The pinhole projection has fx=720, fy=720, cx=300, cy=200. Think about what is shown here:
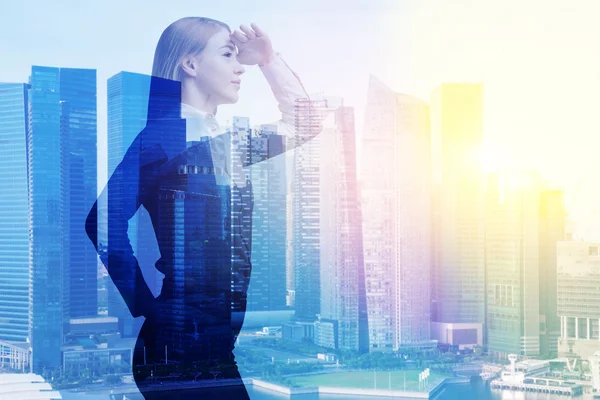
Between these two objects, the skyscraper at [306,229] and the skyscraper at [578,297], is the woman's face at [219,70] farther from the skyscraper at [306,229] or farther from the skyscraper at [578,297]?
the skyscraper at [578,297]

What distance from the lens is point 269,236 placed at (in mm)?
3043

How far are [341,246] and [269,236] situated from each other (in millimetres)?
389

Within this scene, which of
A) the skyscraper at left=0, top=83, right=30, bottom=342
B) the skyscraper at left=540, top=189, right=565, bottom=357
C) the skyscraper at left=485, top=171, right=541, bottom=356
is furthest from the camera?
the skyscraper at left=485, top=171, right=541, bottom=356

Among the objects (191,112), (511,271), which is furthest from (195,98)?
(511,271)

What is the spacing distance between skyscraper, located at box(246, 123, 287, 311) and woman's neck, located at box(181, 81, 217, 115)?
132 centimetres

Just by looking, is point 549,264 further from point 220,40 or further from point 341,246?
point 220,40

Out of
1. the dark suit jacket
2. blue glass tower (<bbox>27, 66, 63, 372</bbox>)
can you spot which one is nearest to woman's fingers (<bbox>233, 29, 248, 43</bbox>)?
the dark suit jacket

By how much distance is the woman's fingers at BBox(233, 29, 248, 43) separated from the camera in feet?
4.84

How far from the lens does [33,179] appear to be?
3.27 metres

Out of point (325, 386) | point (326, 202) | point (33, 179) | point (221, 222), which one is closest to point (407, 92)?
point (326, 202)

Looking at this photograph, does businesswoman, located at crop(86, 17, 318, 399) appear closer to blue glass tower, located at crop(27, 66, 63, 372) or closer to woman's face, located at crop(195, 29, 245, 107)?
woman's face, located at crop(195, 29, 245, 107)

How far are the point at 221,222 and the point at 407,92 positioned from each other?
1.27 m

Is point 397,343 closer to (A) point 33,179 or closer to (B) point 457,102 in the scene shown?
(B) point 457,102

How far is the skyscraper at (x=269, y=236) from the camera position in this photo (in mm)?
2934
